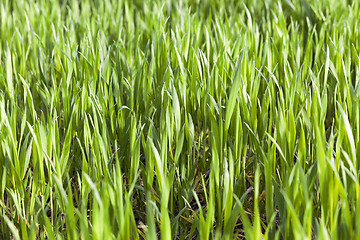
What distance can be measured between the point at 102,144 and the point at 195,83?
0.41 meters

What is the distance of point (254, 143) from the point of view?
1197 mm

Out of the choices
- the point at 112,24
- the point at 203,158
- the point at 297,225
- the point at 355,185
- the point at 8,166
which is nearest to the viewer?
the point at 297,225

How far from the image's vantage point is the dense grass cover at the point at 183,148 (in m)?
0.85

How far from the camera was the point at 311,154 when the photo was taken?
1.20m

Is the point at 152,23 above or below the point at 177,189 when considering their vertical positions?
above

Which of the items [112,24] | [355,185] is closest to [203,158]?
[355,185]

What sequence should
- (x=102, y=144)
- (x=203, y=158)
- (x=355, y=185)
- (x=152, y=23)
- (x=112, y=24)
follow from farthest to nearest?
1. (x=112, y=24)
2. (x=152, y=23)
3. (x=203, y=158)
4. (x=102, y=144)
5. (x=355, y=185)

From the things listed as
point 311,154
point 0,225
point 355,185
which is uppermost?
point 355,185

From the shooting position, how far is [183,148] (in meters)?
1.25

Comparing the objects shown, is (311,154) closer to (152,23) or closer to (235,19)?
(152,23)

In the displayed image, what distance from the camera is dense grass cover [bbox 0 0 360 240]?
2.78 ft

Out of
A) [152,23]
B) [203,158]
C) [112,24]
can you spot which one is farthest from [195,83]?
[112,24]

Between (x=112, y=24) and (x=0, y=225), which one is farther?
(x=112, y=24)

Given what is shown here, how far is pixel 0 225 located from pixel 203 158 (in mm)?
545
